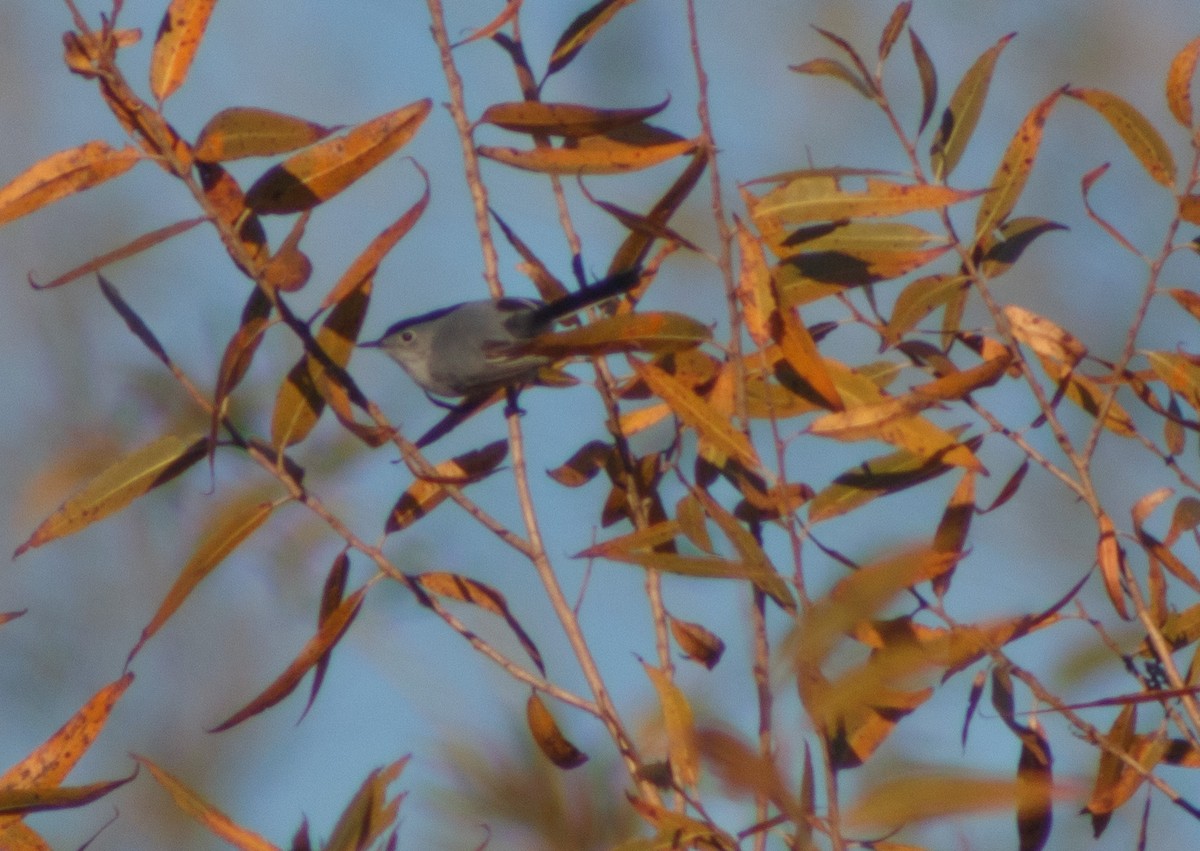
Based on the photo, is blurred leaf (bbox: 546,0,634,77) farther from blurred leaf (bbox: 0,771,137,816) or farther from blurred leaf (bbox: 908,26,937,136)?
blurred leaf (bbox: 0,771,137,816)

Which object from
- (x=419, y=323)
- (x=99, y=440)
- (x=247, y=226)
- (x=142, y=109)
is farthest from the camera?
(x=99, y=440)

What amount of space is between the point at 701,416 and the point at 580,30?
0.70 meters

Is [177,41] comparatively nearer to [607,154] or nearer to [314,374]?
[314,374]

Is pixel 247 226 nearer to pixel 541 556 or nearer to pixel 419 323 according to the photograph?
pixel 541 556

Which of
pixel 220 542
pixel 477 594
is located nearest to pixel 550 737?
pixel 477 594

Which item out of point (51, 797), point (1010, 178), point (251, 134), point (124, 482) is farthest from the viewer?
point (1010, 178)

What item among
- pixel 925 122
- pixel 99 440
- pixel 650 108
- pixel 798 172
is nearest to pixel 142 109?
pixel 650 108

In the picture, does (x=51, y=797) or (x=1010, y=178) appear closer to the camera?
(x=51, y=797)

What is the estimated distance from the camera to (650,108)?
5.90ft

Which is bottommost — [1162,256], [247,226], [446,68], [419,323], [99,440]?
[99,440]

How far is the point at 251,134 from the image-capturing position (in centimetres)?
172

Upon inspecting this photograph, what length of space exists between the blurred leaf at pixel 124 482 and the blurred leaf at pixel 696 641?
705 mm

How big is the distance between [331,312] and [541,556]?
48cm

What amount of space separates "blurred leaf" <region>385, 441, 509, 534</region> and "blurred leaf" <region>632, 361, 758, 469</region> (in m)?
0.39
